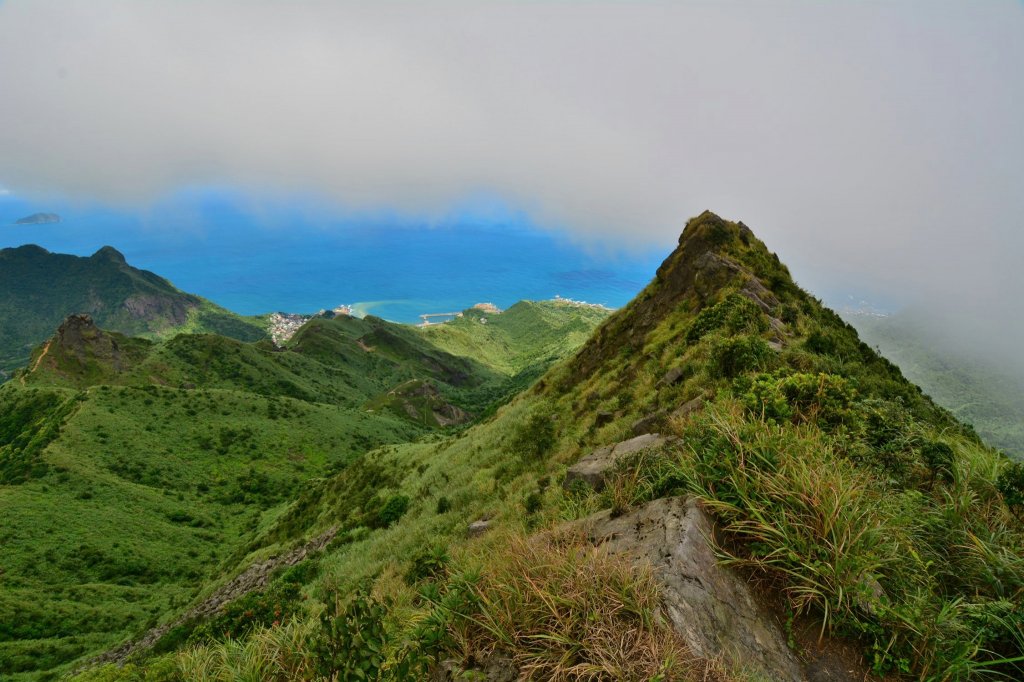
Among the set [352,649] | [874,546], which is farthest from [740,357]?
[352,649]

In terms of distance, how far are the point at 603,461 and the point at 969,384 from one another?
214343mm

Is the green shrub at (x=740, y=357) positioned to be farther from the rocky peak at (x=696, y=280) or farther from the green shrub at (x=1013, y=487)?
the rocky peak at (x=696, y=280)

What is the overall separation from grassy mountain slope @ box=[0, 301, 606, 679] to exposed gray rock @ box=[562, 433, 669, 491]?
24.2 metres

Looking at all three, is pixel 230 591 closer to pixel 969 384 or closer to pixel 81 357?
pixel 81 357

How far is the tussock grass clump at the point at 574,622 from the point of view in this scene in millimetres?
3295

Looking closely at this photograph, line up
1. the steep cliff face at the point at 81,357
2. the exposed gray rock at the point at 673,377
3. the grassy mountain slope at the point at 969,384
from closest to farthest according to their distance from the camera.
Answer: the exposed gray rock at the point at 673,377, the steep cliff face at the point at 81,357, the grassy mountain slope at the point at 969,384

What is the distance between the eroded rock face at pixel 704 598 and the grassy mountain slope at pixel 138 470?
90.7 ft

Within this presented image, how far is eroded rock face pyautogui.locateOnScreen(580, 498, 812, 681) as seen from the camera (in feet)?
12.4

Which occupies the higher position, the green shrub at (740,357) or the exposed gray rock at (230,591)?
the green shrub at (740,357)

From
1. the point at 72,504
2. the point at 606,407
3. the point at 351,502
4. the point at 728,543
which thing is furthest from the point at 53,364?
the point at 728,543

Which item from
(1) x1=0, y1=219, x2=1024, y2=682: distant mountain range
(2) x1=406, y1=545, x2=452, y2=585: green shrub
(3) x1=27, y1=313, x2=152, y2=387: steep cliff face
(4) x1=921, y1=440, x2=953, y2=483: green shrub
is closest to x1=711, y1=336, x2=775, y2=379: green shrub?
(1) x1=0, y1=219, x2=1024, y2=682: distant mountain range

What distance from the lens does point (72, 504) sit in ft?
148

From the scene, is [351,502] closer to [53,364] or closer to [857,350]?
[857,350]

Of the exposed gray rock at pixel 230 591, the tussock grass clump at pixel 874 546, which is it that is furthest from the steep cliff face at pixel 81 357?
the tussock grass clump at pixel 874 546
